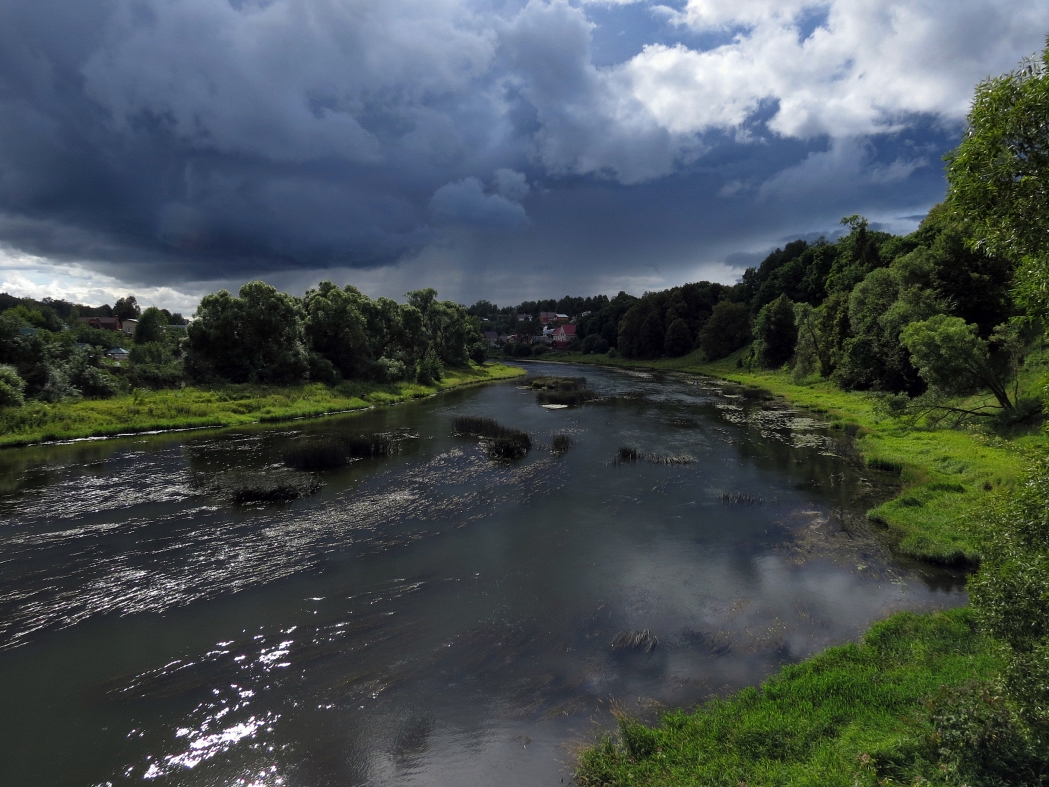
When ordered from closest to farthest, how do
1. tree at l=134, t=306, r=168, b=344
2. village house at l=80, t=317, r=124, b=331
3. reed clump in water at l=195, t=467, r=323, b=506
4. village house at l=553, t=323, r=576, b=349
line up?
reed clump in water at l=195, t=467, r=323, b=506 → tree at l=134, t=306, r=168, b=344 → village house at l=80, t=317, r=124, b=331 → village house at l=553, t=323, r=576, b=349

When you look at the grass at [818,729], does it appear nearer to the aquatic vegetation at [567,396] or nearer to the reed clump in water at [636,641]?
the reed clump in water at [636,641]

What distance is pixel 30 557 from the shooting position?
15578mm

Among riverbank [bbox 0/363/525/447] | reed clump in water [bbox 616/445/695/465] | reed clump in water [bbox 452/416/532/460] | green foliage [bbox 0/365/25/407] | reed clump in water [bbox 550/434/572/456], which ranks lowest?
reed clump in water [bbox 616/445/695/465]

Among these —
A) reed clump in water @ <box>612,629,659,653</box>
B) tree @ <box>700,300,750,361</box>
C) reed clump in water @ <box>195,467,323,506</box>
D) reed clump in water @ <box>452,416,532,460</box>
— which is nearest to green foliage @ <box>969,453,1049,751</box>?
reed clump in water @ <box>612,629,659,653</box>

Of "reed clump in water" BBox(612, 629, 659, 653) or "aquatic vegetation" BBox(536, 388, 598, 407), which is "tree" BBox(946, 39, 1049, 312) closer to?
"reed clump in water" BBox(612, 629, 659, 653)

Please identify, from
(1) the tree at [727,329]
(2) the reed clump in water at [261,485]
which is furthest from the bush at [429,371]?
(1) the tree at [727,329]

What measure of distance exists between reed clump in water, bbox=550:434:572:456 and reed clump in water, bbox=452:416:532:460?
5.12 feet

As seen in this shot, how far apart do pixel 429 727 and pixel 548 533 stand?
948cm

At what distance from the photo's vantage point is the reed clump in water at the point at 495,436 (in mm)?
30328

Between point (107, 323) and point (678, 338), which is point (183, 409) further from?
point (107, 323)

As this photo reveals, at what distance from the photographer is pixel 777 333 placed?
7931cm

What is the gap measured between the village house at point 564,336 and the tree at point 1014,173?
16309 centimetres

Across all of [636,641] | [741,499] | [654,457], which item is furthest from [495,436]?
[636,641]

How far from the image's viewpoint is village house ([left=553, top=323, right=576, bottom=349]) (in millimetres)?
172625
